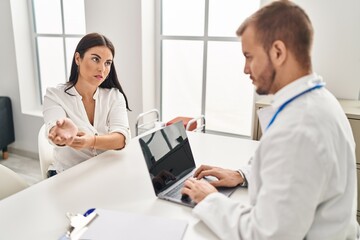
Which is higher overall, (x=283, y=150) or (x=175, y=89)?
(x=283, y=150)

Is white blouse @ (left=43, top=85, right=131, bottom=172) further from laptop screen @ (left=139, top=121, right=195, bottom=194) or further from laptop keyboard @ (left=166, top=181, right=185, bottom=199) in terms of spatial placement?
laptop keyboard @ (left=166, top=181, right=185, bottom=199)

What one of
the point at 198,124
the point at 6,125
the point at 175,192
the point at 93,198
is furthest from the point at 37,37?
the point at 175,192

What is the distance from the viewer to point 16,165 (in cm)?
369

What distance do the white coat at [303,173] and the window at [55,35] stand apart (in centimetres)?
327

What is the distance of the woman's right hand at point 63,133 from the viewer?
1.39 metres

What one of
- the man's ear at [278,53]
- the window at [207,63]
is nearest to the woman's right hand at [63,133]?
the man's ear at [278,53]

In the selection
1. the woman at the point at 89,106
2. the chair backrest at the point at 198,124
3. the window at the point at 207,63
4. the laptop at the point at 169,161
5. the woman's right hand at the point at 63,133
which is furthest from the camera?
the window at the point at 207,63

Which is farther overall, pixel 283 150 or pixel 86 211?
pixel 86 211

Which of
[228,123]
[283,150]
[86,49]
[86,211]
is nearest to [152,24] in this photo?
[228,123]

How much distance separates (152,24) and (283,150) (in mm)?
2509

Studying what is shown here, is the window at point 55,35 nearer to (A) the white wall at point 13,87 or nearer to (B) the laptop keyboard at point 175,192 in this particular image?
(A) the white wall at point 13,87

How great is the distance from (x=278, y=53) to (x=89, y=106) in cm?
123

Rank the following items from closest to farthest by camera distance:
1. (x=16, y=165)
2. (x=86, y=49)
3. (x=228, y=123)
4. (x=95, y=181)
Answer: (x=95, y=181) < (x=86, y=49) < (x=228, y=123) < (x=16, y=165)

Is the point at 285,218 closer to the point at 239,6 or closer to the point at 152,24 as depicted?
the point at 239,6
